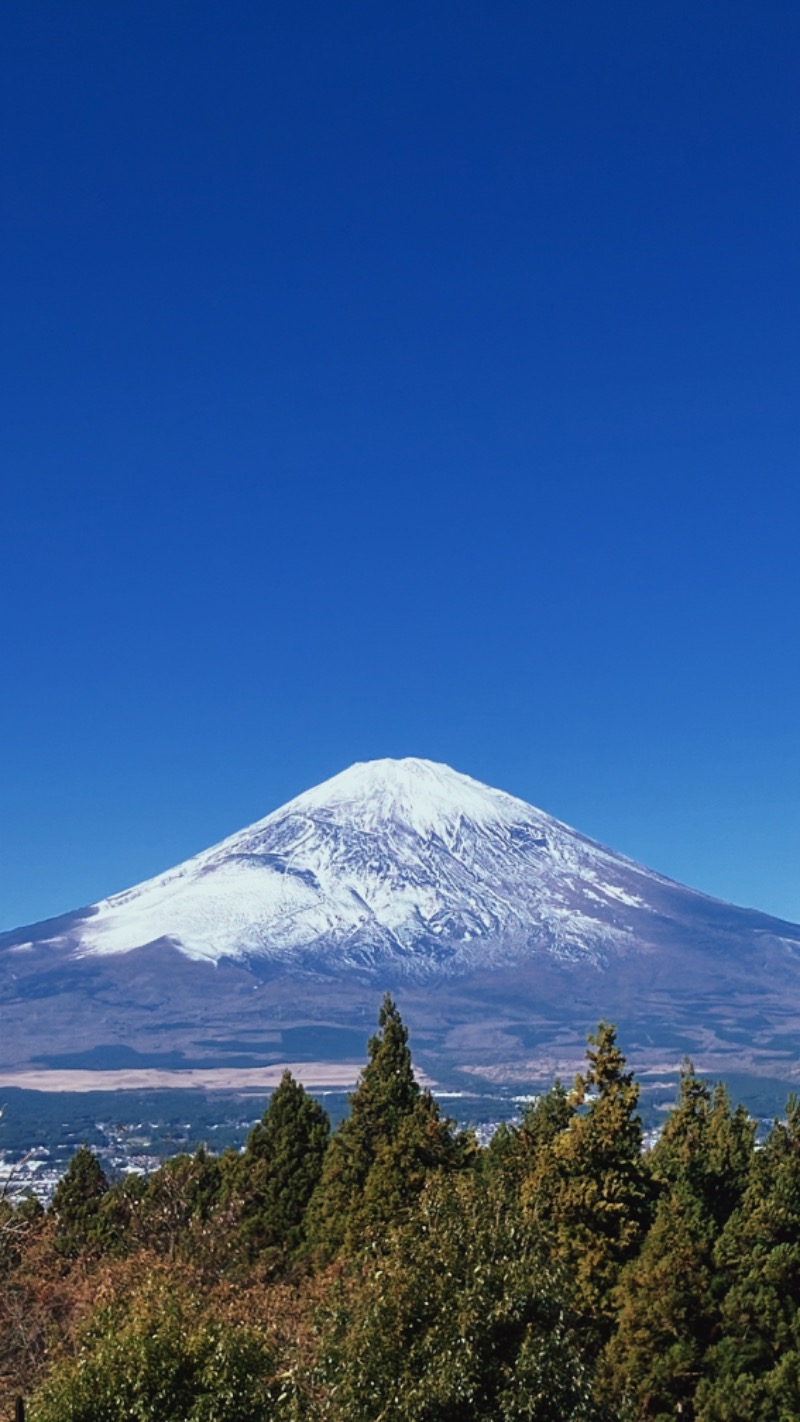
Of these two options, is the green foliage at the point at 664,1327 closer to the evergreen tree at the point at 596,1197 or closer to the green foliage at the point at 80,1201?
the evergreen tree at the point at 596,1197

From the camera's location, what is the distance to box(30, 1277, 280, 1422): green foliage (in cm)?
2136

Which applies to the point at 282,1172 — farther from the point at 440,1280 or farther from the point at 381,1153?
the point at 440,1280

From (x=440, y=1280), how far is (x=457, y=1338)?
42.7 inches

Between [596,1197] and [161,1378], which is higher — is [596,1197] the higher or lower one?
the higher one

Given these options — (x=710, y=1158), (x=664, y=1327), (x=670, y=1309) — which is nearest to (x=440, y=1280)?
(x=670, y=1309)

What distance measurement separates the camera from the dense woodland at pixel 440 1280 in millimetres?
21641

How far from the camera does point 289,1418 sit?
21766 millimetres

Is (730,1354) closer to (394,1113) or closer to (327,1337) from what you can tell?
(327,1337)

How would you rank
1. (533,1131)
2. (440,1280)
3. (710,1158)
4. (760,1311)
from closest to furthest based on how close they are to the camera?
(440,1280) < (760,1311) < (710,1158) < (533,1131)

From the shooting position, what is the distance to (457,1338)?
2155 cm

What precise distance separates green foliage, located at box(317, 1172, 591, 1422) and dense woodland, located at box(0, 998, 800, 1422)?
4cm

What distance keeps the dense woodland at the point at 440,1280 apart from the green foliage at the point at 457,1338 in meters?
0.04

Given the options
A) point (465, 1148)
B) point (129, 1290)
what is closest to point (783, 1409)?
point (129, 1290)

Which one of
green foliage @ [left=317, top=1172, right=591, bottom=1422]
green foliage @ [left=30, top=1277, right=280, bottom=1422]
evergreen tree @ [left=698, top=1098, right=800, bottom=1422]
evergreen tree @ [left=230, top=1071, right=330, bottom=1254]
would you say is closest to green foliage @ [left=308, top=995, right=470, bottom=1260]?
evergreen tree @ [left=230, top=1071, right=330, bottom=1254]
